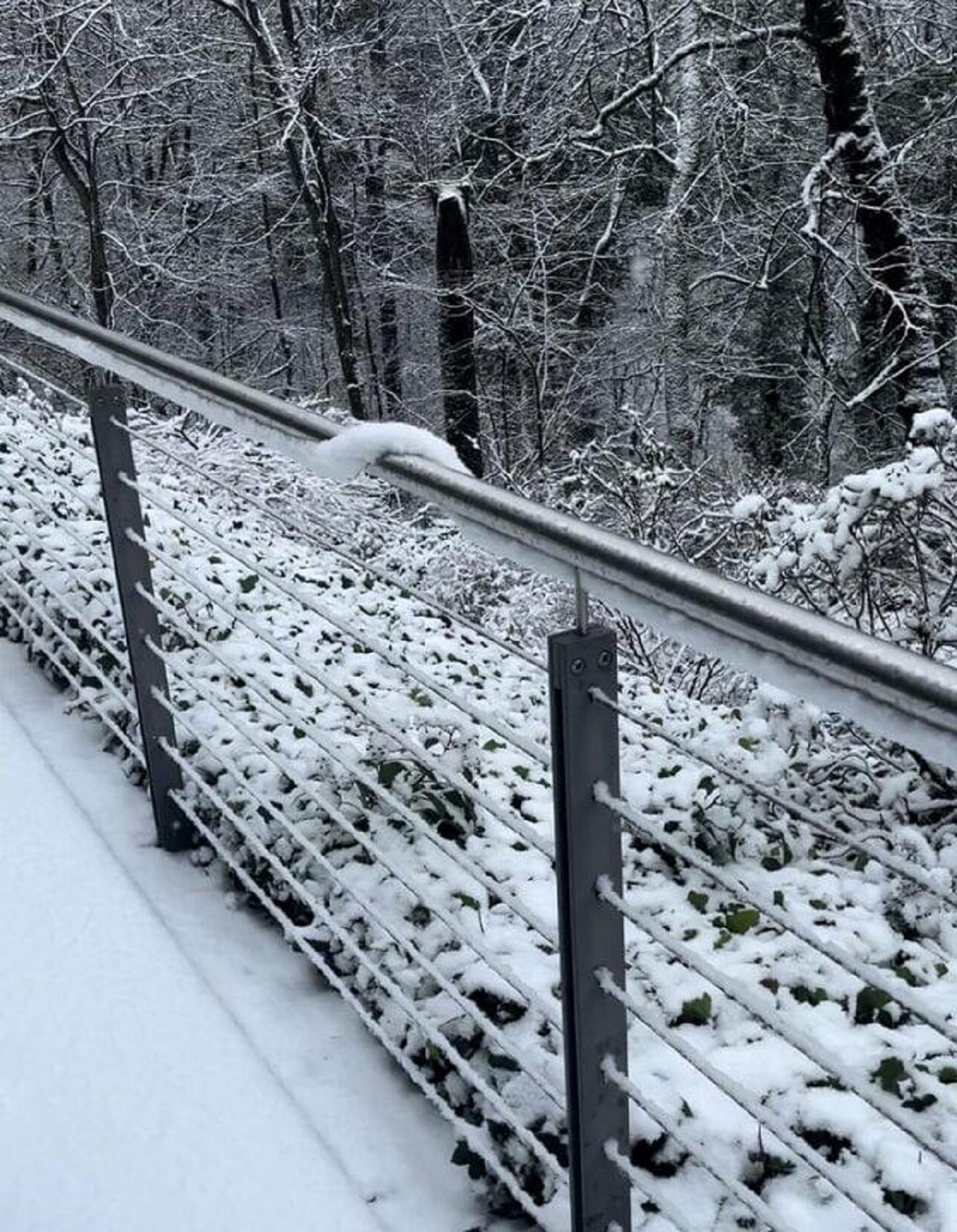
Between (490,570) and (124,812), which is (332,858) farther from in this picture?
(490,570)

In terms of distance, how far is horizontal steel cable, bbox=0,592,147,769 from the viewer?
3314mm

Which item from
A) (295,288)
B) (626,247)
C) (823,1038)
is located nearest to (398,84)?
(626,247)

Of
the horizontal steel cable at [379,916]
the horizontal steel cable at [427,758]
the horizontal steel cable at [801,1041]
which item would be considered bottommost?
the horizontal steel cable at [379,916]

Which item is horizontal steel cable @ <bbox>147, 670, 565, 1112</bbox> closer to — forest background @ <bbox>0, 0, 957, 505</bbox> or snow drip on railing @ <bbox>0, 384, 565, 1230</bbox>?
snow drip on railing @ <bbox>0, 384, 565, 1230</bbox>

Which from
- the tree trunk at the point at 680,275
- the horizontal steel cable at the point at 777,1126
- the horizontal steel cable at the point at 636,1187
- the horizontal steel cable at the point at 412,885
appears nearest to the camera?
the horizontal steel cable at the point at 777,1126

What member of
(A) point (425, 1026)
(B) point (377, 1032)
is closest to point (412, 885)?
Result: (A) point (425, 1026)

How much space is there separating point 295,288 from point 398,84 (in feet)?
19.8

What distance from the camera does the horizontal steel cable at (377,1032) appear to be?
2.07 metres

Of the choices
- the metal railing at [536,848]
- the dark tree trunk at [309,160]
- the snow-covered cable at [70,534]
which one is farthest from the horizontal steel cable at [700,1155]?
the dark tree trunk at [309,160]

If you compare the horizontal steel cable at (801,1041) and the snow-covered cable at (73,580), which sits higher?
the horizontal steel cable at (801,1041)

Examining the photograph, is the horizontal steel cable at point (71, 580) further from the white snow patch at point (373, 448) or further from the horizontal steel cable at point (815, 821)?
the horizontal steel cable at point (815, 821)

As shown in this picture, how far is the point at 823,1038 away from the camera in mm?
2445

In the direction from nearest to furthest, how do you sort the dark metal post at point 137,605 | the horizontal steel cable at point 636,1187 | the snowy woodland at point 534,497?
the horizontal steel cable at point 636,1187
the snowy woodland at point 534,497
the dark metal post at point 137,605

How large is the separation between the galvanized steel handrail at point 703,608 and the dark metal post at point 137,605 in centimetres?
96
